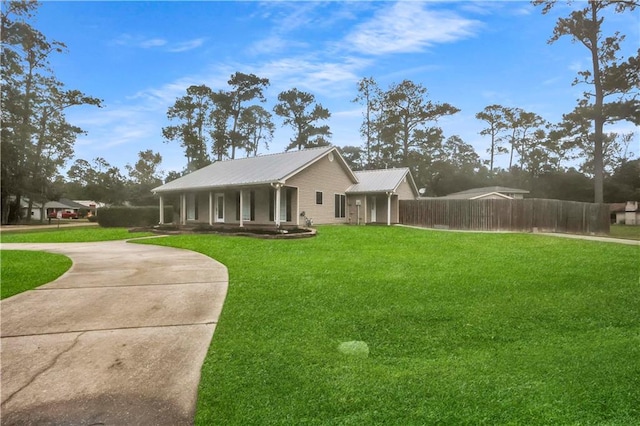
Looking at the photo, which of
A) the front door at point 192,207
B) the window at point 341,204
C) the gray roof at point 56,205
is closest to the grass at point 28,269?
the front door at point 192,207

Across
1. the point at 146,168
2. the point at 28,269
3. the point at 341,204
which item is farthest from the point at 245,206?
the point at 146,168

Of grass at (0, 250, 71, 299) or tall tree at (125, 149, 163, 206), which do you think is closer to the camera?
grass at (0, 250, 71, 299)

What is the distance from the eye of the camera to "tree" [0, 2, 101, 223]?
31.0m

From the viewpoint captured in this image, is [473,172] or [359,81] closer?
[359,81]

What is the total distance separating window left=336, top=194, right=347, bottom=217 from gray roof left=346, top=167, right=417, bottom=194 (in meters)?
0.55

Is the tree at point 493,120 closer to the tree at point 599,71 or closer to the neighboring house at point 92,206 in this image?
the tree at point 599,71

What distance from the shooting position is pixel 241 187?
19.2m

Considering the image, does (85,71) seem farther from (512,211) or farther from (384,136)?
(384,136)

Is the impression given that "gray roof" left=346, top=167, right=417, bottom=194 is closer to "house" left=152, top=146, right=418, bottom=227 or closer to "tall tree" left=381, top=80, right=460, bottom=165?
"house" left=152, top=146, right=418, bottom=227

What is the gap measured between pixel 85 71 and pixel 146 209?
13291mm

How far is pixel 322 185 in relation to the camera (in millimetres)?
21438

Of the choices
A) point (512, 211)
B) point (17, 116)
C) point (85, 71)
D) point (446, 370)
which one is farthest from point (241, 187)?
point (17, 116)

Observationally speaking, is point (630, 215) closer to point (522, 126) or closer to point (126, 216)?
point (522, 126)

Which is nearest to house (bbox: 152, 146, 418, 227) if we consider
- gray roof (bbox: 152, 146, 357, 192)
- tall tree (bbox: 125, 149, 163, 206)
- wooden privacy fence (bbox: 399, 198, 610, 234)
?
gray roof (bbox: 152, 146, 357, 192)
